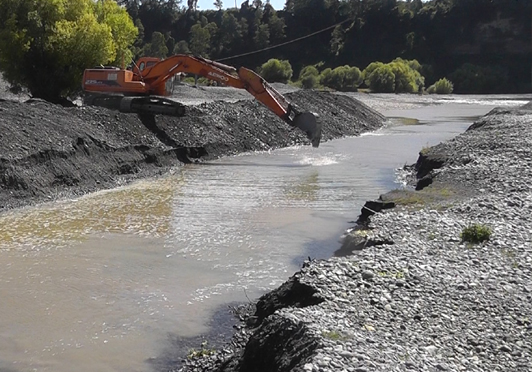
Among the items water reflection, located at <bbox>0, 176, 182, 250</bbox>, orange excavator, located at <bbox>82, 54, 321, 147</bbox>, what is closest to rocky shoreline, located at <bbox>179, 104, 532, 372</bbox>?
water reflection, located at <bbox>0, 176, 182, 250</bbox>

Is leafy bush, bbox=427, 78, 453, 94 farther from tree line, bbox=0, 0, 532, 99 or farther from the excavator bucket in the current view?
the excavator bucket

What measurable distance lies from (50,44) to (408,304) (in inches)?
884

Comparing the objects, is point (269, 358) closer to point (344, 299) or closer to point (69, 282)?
point (344, 299)

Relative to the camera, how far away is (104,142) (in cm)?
1964

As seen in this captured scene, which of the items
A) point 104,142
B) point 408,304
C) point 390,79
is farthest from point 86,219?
point 390,79

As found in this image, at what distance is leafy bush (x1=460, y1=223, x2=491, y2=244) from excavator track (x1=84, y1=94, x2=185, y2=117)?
15339 millimetres

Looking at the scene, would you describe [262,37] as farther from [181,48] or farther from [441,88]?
[441,88]

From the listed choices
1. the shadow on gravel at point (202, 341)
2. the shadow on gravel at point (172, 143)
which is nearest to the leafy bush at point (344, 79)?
the shadow on gravel at point (172, 143)

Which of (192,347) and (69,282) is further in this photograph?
(69,282)

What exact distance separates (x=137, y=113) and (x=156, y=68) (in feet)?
6.03

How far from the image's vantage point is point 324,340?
20.3 ft

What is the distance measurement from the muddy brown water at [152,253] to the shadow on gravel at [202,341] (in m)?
0.11

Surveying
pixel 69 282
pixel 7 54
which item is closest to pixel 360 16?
pixel 7 54

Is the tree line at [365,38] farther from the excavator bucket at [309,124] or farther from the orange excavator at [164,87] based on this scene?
the excavator bucket at [309,124]
